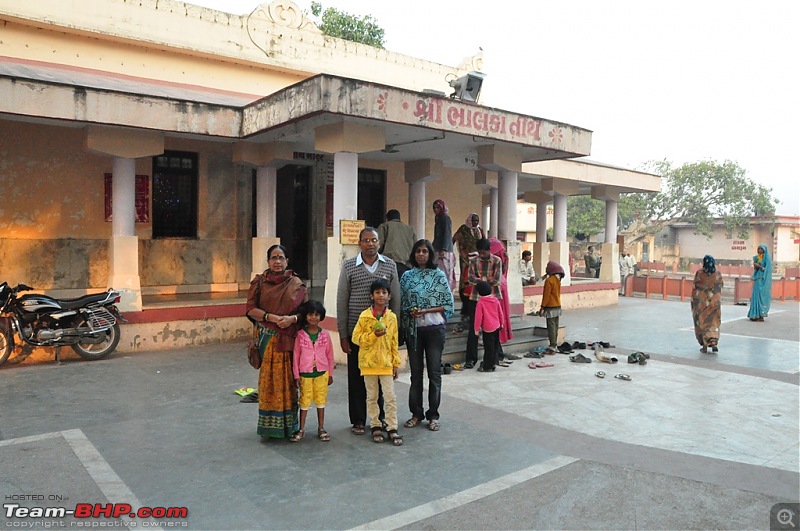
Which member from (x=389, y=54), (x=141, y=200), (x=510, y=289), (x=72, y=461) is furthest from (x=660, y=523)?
(x=389, y=54)

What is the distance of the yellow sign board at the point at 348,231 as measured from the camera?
25.3 feet

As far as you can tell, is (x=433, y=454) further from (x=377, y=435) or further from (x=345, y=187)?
(x=345, y=187)

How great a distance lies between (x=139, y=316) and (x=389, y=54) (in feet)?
31.9

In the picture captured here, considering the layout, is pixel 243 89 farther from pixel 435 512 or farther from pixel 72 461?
pixel 435 512

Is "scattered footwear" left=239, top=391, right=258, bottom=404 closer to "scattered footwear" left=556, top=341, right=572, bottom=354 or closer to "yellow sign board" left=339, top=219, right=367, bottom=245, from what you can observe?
"yellow sign board" left=339, top=219, right=367, bottom=245

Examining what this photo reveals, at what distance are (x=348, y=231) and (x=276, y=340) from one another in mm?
3221

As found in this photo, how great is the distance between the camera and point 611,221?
17938mm

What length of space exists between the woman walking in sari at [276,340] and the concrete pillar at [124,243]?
466 centimetres

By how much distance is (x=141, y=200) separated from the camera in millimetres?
10234

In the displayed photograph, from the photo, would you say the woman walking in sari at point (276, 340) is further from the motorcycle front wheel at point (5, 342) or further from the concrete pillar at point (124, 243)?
the concrete pillar at point (124, 243)

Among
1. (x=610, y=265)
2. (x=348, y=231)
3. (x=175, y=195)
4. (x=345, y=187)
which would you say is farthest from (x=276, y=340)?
(x=610, y=265)

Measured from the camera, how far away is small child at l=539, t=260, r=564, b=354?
8875 millimetres

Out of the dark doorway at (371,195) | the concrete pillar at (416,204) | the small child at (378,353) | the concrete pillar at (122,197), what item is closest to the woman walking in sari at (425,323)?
the small child at (378,353)

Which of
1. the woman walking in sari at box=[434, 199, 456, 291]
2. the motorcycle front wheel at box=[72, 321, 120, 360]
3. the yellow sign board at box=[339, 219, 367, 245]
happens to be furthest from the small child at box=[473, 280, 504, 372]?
the motorcycle front wheel at box=[72, 321, 120, 360]
